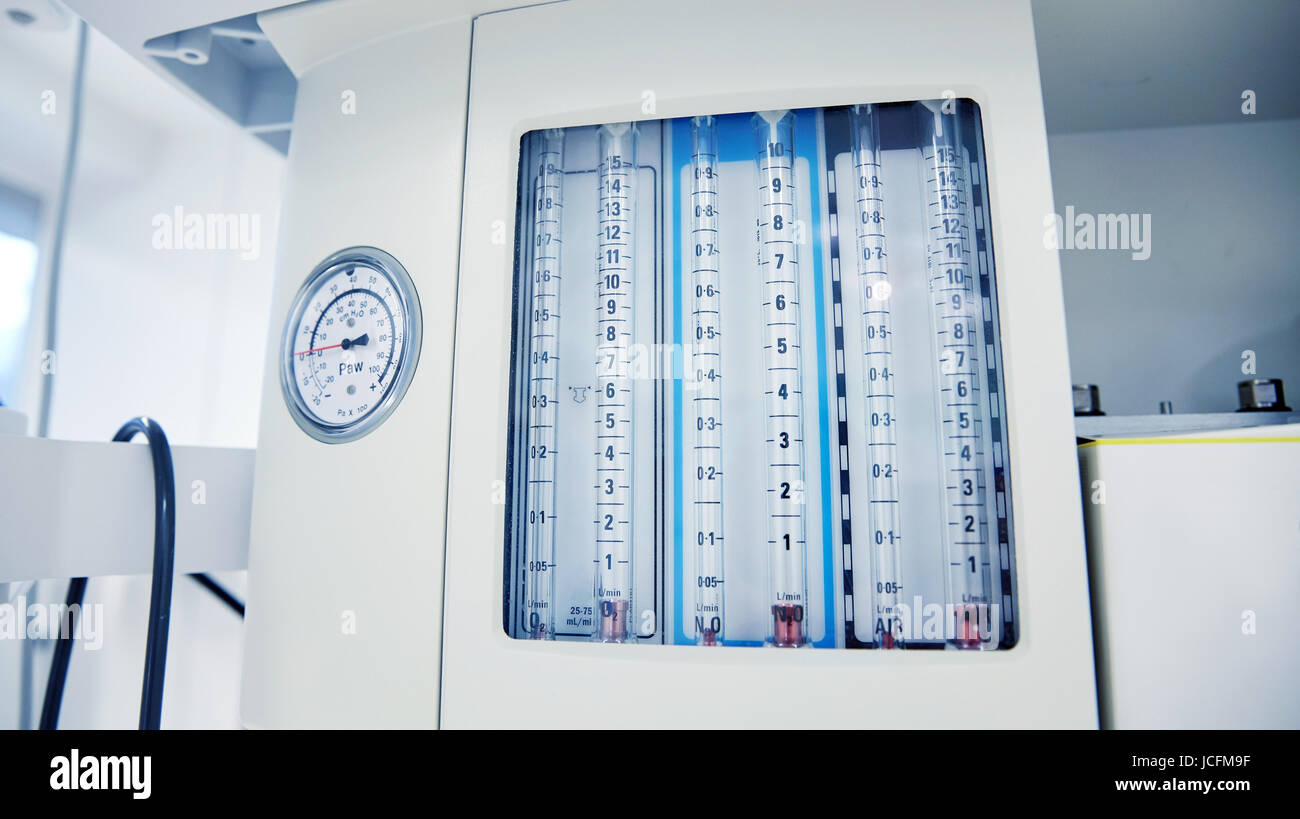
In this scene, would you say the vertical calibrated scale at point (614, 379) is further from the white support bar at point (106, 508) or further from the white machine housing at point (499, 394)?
the white support bar at point (106, 508)

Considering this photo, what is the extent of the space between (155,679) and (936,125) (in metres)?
1.17

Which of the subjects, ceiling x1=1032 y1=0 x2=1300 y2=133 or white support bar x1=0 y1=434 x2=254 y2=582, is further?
ceiling x1=1032 y1=0 x2=1300 y2=133

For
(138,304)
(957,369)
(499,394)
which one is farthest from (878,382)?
(138,304)

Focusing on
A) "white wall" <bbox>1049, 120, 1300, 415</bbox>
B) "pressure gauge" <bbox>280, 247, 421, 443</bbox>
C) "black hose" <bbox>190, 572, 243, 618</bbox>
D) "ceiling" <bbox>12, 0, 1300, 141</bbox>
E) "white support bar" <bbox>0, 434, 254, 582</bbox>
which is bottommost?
"black hose" <bbox>190, 572, 243, 618</bbox>

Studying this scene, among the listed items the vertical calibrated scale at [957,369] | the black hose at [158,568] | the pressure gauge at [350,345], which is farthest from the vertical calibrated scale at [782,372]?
the black hose at [158,568]

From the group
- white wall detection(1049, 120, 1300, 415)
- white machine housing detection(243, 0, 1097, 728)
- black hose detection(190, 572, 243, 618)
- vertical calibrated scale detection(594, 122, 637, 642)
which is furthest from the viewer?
black hose detection(190, 572, 243, 618)

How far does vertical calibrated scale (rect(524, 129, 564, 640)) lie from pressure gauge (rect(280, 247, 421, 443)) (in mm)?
146

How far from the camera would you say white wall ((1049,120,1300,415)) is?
1144 millimetres

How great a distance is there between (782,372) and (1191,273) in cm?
85

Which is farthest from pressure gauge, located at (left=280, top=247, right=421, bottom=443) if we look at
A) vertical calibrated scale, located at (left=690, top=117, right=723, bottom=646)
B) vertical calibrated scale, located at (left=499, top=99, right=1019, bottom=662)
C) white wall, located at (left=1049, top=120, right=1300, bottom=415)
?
white wall, located at (left=1049, top=120, right=1300, bottom=415)

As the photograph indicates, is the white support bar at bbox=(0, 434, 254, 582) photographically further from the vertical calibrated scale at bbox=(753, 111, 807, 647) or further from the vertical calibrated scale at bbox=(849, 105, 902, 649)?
the vertical calibrated scale at bbox=(849, 105, 902, 649)

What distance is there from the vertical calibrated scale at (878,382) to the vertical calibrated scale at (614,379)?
271mm

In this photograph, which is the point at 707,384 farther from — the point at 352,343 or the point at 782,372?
the point at 352,343
